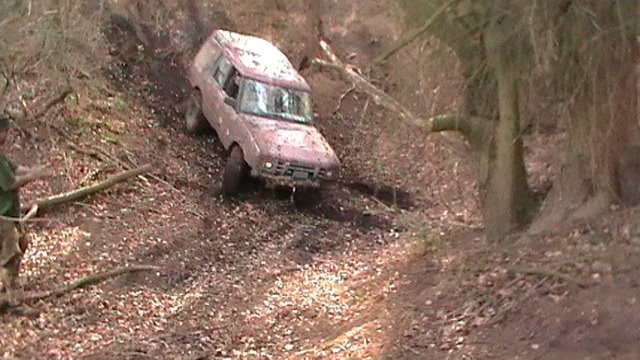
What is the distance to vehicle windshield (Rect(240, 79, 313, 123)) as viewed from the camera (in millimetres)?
12156

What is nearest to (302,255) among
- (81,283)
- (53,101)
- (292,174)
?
(292,174)

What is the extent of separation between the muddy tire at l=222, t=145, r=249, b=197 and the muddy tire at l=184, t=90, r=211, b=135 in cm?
212

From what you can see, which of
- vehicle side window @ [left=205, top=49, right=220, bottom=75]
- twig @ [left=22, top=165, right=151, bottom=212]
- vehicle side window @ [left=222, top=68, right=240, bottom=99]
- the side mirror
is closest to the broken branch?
twig @ [left=22, top=165, right=151, bottom=212]

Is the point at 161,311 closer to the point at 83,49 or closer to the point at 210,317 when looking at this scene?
the point at 210,317

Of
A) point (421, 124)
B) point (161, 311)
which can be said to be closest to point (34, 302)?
point (161, 311)

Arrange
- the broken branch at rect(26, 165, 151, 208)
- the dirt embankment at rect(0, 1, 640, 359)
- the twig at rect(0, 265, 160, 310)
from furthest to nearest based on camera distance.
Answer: the broken branch at rect(26, 165, 151, 208), the twig at rect(0, 265, 160, 310), the dirt embankment at rect(0, 1, 640, 359)

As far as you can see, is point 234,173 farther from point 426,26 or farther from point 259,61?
point 426,26

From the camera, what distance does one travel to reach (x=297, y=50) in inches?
653

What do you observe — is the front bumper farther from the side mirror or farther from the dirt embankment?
the side mirror

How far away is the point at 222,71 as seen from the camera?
12898mm

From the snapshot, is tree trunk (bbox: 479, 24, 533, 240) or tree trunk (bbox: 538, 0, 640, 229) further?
tree trunk (bbox: 479, 24, 533, 240)

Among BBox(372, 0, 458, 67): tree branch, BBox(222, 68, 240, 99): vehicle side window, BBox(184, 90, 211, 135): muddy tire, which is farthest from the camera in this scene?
BBox(184, 90, 211, 135): muddy tire

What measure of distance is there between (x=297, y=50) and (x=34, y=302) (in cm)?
1019

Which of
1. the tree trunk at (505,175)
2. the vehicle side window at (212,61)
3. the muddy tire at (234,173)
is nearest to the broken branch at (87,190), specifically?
the muddy tire at (234,173)
